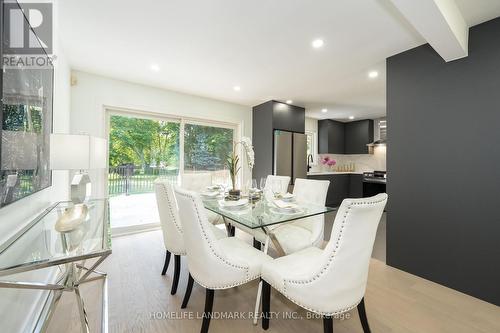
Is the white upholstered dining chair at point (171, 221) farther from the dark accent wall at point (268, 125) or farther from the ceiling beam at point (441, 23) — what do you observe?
the dark accent wall at point (268, 125)

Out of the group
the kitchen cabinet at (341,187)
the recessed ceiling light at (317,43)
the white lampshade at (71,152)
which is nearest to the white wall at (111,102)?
the white lampshade at (71,152)

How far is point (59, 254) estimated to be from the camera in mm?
944

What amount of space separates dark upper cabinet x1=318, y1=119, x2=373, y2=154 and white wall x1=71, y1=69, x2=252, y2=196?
3218 millimetres

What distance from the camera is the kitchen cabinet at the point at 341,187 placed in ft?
16.7

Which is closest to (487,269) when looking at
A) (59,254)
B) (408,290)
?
(408,290)

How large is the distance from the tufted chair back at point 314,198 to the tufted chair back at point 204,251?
0.91 meters

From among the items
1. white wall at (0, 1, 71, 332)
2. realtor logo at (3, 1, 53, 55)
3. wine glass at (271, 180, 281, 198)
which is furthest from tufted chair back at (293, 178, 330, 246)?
realtor logo at (3, 1, 53, 55)

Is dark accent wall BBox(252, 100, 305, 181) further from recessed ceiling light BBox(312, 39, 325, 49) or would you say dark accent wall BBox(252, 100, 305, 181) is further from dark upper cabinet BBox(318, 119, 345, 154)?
recessed ceiling light BBox(312, 39, 325, 49)

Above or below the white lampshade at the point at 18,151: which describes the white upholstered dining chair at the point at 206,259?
below

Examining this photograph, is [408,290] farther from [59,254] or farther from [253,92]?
[253,92]

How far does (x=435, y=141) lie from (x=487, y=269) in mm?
1207

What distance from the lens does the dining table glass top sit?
1.55 meters

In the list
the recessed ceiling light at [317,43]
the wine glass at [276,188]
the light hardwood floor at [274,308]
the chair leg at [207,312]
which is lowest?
the light hardwood floor at [274,308]

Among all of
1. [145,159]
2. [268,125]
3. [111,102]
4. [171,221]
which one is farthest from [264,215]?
[111,102]
